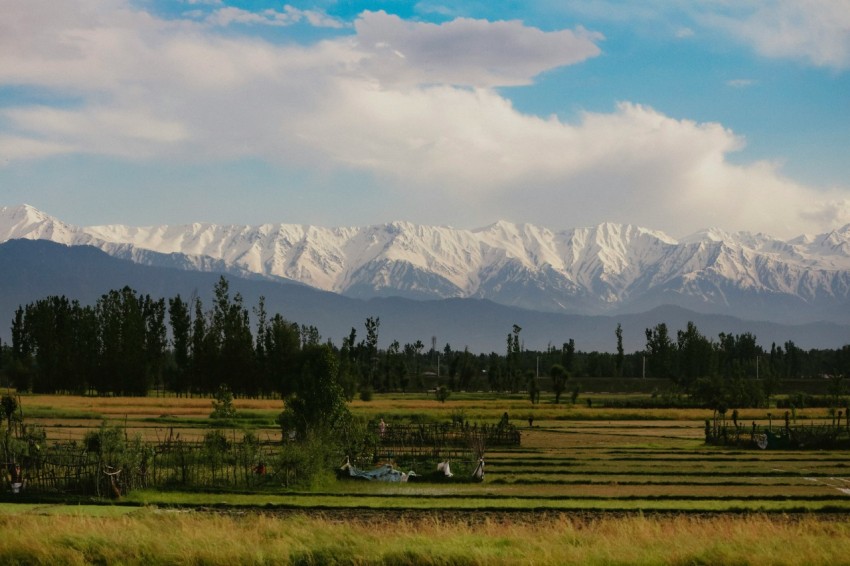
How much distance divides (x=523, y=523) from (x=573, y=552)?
6279mm

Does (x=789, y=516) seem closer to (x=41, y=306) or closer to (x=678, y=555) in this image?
(x=678, y=555)

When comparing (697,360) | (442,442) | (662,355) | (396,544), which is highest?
(662,355)

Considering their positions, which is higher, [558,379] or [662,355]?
[662,355]

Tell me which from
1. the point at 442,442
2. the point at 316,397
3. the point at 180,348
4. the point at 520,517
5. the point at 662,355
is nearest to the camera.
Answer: the point at 520,517

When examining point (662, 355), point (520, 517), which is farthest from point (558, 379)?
point (520, 517)

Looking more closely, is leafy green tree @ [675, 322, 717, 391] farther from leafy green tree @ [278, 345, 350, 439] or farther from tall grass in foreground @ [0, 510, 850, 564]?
tall grass in foreground @ [0, 510, 850, 564]

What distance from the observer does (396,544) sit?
2464cm

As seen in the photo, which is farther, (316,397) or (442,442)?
(442,442)

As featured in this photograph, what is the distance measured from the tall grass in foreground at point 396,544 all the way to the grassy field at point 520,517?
0.05m

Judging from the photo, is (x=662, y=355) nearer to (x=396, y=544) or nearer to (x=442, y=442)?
(x=442, y=442)

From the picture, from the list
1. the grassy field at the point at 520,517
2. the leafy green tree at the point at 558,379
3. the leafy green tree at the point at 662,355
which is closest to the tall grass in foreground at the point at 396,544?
the grassy field at the point at 520,517

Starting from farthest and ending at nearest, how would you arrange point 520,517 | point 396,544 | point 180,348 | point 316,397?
point 180,348, point 316,397, point 520,517, point 396,544

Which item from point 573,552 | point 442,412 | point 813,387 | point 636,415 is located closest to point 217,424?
point 442,412

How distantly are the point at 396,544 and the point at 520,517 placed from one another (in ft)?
28.8
